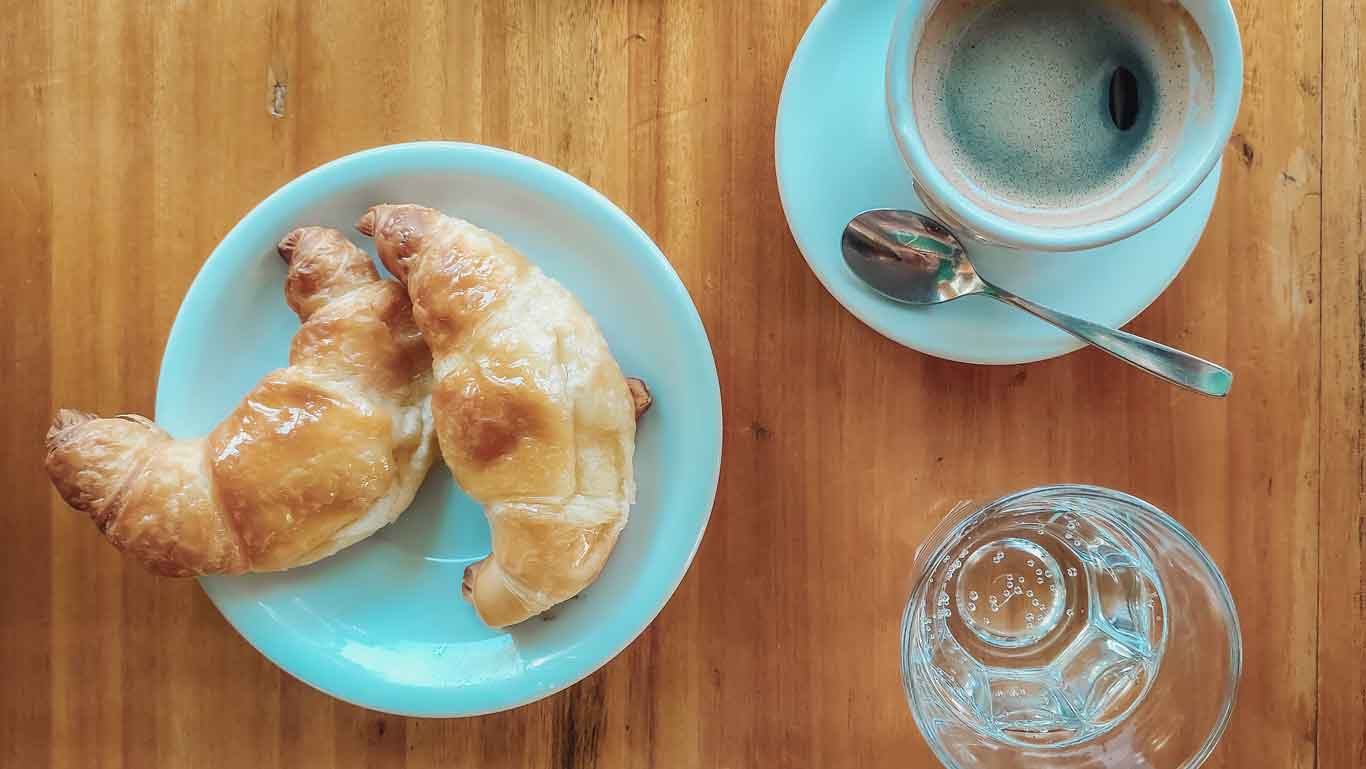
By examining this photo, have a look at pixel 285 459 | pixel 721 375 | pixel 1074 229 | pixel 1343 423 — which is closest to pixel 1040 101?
pixel 1074 229

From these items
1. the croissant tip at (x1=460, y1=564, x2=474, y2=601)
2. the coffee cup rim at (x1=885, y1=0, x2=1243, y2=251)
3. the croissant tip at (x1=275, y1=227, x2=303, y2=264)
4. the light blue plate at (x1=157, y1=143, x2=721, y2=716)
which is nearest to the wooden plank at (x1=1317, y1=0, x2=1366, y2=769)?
the coffee cup rim at (x1=885, y1=0, x2=1243, y2=251)

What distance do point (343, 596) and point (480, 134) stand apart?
18.5 inches

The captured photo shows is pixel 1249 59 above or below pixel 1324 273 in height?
above

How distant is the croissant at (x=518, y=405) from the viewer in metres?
0.81

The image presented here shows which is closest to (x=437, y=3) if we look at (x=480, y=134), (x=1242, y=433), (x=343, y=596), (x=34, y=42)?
(x=480, y=134)

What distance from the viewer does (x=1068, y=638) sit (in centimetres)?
96

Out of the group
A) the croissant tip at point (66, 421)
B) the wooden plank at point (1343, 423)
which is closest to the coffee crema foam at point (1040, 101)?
the wooden plank at point (1343, 423)

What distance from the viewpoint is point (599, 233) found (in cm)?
89

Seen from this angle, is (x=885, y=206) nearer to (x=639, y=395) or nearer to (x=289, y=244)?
(x=639, y=395)

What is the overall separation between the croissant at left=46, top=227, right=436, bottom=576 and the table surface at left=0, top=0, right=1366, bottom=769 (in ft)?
0.50

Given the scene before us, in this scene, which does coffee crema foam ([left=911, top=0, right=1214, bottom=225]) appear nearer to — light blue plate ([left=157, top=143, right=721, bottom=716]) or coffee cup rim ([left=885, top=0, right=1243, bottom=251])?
coffee cup rim ([left=885, top=0, right=1243, bottom=251])

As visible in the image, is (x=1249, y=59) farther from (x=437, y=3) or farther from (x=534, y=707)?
(x=534, y=707)

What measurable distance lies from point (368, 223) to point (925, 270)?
0.50 metres

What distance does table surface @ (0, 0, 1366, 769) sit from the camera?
951 millimetres
